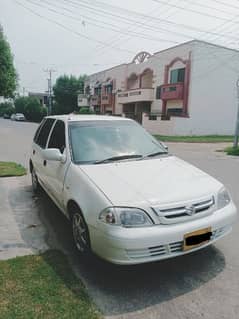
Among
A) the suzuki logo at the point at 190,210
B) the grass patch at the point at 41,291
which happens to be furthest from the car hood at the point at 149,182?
the grass patch at the point at 41,291

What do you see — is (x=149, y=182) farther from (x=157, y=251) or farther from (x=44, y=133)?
(x=44, y=133)

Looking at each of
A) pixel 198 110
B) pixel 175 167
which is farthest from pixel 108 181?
pixel 198 110

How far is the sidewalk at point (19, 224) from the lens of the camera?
3641mm

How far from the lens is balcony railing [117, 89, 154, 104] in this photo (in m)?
31.9

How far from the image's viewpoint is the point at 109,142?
13.4ft

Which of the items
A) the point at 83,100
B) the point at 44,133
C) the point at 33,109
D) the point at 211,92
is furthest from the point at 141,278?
the point at 33,109

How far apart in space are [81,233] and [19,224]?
65.5 inches

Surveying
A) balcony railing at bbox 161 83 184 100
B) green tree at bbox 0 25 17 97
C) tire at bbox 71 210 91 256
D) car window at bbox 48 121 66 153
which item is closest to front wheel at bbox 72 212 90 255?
tire at bbox 71 210 91 256

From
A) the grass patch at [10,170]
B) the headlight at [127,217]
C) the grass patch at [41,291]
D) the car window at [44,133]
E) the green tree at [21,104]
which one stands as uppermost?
the green tree at [21,104]

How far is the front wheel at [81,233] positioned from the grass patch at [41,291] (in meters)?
0.25

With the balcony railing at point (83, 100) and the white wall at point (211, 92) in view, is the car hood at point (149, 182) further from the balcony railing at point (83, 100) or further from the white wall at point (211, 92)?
the balcony railing at point (83, 100)

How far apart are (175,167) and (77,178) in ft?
4.30

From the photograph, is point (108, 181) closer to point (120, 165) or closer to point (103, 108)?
point (120, 165)

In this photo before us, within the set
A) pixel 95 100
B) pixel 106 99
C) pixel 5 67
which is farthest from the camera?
pixel 95 100
